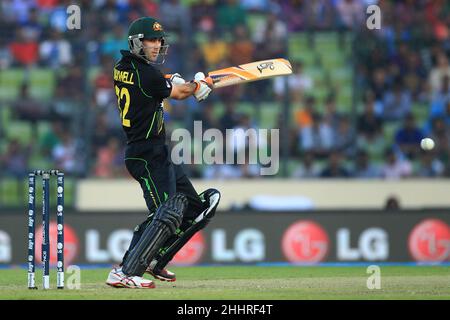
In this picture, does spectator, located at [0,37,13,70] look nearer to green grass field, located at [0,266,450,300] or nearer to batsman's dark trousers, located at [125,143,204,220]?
green grass field, located at [0,266,450,300]

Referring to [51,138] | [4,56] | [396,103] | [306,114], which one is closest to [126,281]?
[51,138]

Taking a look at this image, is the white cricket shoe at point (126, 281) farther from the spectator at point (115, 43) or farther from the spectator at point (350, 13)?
the spectator at point (350, 13)

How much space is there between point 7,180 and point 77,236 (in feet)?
4.96

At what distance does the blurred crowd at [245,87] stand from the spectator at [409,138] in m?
0.01

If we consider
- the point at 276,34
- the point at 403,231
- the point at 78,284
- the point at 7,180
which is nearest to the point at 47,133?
the point at 7,180

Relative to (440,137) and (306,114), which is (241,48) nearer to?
(306,114)

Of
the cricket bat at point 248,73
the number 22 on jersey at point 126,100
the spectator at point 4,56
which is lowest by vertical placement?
the number 22 on jersey at point 126,100

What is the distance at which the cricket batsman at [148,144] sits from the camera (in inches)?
295

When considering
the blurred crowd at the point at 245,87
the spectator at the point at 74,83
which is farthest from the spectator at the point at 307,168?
the spectator at the point at 74,83

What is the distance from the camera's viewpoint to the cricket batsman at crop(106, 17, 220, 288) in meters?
7.49

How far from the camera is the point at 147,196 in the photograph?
765cm

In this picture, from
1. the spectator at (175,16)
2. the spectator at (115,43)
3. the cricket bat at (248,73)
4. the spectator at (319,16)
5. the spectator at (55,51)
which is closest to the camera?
the cricket bat at (248,73)

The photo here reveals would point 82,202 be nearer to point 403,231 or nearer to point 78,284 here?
point 403,231

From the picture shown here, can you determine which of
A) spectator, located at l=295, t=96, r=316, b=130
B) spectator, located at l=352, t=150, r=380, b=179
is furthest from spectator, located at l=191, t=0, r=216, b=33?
spectator, located at l=352, t=150, r=380, b=179
